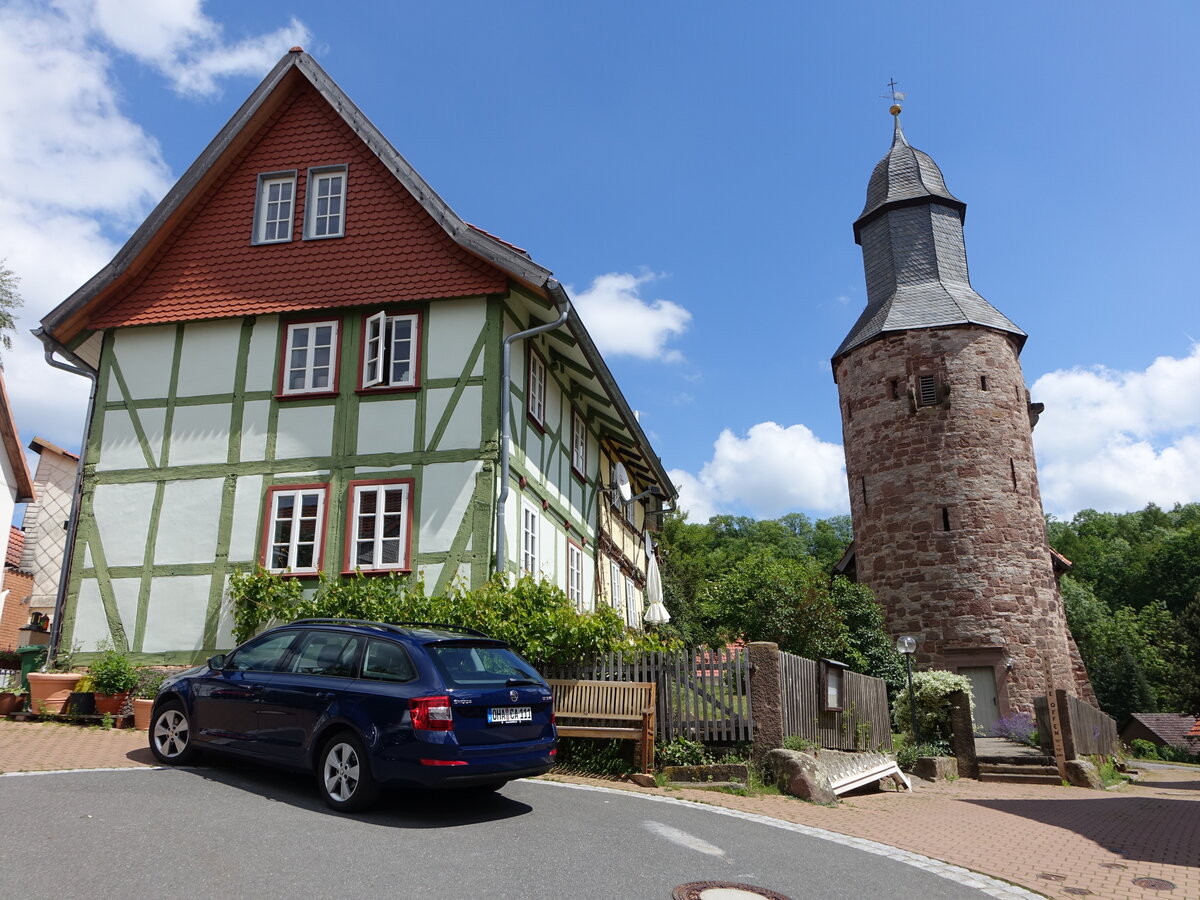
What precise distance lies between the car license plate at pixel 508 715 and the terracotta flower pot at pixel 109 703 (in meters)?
8.47

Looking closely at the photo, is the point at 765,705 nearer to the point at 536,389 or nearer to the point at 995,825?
the point at 995,825

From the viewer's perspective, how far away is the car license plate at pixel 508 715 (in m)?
7.29

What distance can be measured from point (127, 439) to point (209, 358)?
6.13ft

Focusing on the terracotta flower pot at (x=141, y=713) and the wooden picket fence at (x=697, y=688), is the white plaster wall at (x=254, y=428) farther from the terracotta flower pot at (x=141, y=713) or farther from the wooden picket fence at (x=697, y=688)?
the wooden picket fence at (x=697, y=688)

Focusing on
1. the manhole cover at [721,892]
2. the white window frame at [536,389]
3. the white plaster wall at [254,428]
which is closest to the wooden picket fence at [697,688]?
the manhole cover at [721,892]

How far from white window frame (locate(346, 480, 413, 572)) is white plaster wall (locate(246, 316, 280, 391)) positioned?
2547mm

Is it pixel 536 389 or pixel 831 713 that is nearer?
pixel 831 713

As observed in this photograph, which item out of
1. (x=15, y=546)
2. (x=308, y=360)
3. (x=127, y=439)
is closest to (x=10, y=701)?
(x=127, y=439)

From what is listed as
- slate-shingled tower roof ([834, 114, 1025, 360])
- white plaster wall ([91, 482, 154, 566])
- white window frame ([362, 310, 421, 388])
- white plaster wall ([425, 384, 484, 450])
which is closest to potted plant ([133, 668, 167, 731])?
white plaster wall ([91, 482, 154, 566])

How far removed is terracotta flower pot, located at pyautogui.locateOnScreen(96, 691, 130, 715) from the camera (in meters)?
13.1

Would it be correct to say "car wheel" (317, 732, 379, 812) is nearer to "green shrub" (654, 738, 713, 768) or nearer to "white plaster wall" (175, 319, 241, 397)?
"green shrub" (654, 738, 713, 768)

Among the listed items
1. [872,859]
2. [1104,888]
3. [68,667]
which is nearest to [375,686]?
[872,859]

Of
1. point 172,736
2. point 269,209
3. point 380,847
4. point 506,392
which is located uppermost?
point 269,209

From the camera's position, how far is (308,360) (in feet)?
50.0
